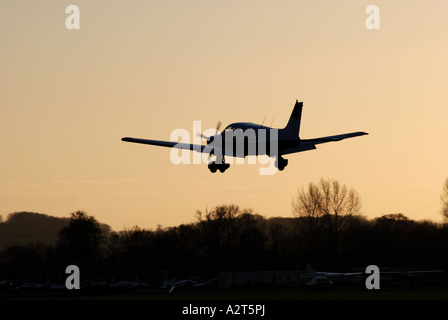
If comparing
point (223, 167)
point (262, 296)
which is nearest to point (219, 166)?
point (223, 167)

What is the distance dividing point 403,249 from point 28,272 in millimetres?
81734

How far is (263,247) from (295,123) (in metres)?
105

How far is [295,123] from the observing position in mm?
67688

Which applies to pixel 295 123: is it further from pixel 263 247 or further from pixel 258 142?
pixel 263 247

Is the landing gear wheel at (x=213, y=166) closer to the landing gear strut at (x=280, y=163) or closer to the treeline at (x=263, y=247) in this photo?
the landing gear strut at (x=280, y=163)

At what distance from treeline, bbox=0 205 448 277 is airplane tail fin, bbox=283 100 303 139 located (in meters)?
89.2

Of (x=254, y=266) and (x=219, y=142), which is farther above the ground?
(x=219, y=142)

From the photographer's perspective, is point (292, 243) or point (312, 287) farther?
point (292, 243)

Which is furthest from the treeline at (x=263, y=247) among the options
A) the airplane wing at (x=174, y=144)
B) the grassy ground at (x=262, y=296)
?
the airplane wing at (x=174, y=144)

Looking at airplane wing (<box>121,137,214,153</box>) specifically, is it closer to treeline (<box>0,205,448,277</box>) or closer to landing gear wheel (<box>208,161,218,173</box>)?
landing gear wheel (<box>208,161,218,173</box>)
